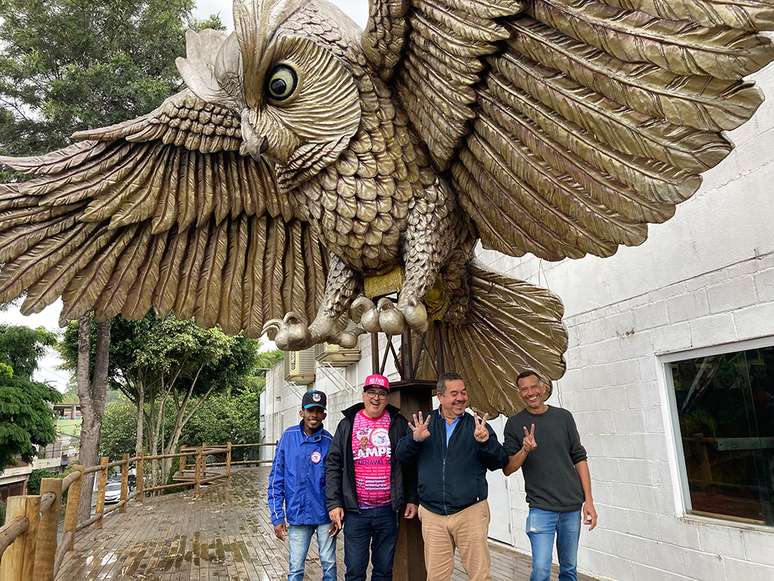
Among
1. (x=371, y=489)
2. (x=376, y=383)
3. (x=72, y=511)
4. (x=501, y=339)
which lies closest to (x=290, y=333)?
(x=376, y=383)

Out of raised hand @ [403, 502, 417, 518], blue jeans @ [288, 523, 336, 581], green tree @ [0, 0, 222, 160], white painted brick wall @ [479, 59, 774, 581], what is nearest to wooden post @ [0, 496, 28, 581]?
blue jeans @ [288, 523, 336, 581]

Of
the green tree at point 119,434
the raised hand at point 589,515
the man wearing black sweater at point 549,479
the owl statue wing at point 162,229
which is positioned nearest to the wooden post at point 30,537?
the owl statue wing at point 162,229

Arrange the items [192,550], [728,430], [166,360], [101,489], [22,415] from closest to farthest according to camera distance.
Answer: [728,430]
[192,550]
[101,489]
[22,415]
[166,360]

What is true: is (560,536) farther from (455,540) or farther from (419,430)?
(419,430)

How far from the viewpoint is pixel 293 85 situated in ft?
6.00

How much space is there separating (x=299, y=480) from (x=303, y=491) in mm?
51

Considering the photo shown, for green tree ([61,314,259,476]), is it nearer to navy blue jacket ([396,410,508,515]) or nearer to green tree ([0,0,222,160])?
green tree ([0,0,222,160])

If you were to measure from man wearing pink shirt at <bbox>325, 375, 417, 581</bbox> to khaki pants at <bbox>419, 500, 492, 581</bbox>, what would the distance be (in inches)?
4.6

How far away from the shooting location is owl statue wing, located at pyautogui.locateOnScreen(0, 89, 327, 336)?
2.11 meters

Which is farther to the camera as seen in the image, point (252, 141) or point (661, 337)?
point (661, 337)

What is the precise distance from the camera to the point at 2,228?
81.8 inches

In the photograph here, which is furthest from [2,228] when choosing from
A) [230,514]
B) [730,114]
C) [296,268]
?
[230,514]

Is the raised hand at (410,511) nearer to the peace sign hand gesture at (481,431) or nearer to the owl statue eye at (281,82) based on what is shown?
the peace sign hand gesture at (481,431)

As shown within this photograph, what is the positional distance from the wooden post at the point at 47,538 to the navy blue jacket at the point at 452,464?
203 cm
